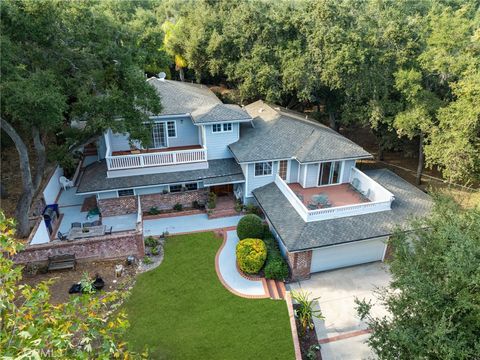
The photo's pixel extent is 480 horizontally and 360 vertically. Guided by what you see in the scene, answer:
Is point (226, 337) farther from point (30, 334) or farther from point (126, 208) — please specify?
point (126, 208)

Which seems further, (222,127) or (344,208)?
(222,127)

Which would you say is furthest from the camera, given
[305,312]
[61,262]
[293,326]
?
[61,262]

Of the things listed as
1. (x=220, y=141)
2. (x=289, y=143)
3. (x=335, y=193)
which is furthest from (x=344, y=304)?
(x=220, y=141)

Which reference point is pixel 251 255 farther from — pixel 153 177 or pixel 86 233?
pixel 86 233

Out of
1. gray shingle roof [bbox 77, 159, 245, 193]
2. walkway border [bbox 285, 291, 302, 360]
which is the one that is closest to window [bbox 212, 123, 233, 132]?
gray shingle roof [bbox 77, 159, 245, 193]

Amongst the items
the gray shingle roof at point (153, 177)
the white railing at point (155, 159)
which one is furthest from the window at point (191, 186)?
the white railing at point (155, 159)
